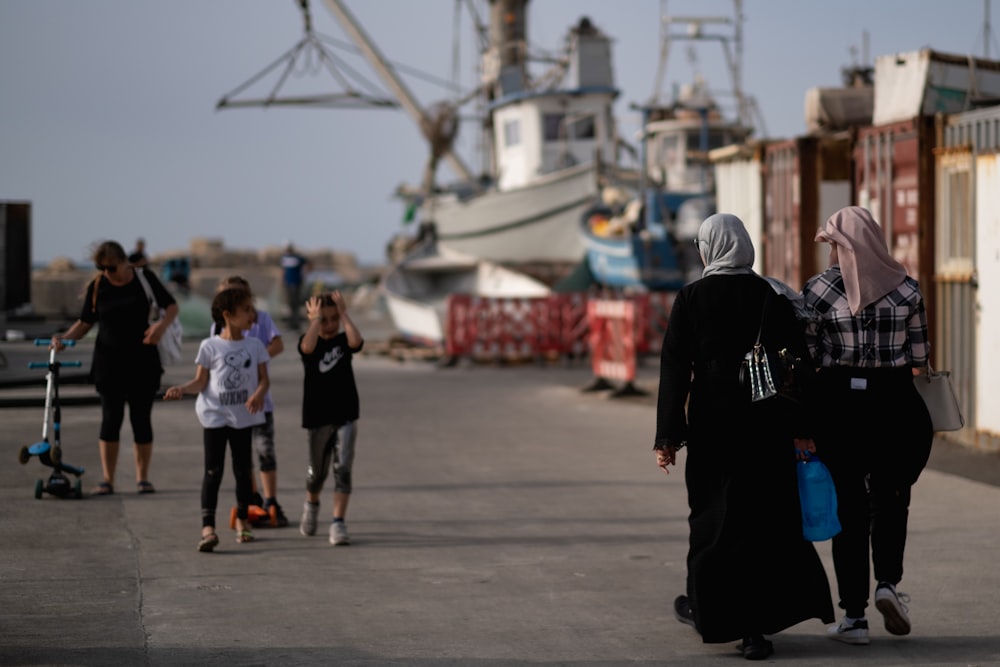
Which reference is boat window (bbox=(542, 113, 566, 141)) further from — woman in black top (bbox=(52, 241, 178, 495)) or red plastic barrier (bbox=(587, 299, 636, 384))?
woman in black top (bbox=(52, 241, 178, 495))

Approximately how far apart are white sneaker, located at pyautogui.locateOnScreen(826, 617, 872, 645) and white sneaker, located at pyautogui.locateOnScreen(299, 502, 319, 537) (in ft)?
12.3

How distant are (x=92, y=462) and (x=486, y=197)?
25820mm

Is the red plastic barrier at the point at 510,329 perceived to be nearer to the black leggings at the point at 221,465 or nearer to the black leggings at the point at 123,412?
the black leggings at the point at 123,412

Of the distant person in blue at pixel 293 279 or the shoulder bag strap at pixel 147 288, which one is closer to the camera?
the shoulder bag strap at pixel 147 288

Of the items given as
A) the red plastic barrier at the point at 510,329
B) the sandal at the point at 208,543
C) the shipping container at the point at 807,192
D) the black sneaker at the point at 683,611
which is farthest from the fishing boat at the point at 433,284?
the black sneaker at the point at 683,611

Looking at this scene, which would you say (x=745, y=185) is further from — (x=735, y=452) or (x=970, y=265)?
(x=735, y=452)

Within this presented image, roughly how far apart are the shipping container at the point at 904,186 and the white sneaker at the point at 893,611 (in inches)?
293

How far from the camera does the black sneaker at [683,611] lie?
21.4ft

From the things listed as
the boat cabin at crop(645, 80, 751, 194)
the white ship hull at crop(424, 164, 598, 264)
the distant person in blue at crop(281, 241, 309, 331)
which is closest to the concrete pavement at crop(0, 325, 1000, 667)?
the distant person in blue at crop(281, 241, 309, 331)

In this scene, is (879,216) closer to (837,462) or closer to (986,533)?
(986,533)

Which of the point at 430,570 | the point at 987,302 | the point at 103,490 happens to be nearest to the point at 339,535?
the point at 430,570

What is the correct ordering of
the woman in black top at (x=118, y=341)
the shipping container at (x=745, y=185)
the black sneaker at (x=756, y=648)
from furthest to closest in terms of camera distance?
the shipping container at (x=745, y=185), the woman in black top at (x=118, y=341), the black sneaker at (x=756, y=648)

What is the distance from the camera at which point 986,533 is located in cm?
889

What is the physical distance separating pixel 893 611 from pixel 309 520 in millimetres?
4006
